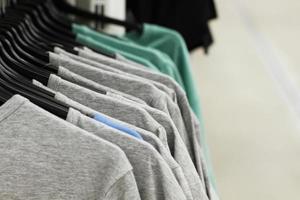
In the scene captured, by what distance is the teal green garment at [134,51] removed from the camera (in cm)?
108

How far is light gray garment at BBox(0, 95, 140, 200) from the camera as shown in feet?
2.16

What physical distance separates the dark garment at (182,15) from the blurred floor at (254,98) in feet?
1.48

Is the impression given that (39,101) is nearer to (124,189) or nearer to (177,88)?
(124,189)

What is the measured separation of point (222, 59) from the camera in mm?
2564

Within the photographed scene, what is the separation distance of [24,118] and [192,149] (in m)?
0.35

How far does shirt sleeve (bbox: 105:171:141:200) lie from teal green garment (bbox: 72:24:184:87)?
0.42m

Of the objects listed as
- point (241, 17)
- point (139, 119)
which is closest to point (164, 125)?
point (139, 119)

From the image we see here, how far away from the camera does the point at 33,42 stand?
38.7 inches

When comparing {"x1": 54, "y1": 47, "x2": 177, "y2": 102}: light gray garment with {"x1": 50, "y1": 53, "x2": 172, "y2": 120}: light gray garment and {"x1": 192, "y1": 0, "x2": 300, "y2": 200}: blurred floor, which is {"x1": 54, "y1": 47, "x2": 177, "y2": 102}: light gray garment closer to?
{"x1": 50, "y1": 53, "x2": 172, "y2": 120}: light gray garment

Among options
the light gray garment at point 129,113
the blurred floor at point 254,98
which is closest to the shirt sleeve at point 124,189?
the light gray garment at point 129,113

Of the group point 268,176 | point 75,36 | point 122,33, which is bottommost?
point 268,176

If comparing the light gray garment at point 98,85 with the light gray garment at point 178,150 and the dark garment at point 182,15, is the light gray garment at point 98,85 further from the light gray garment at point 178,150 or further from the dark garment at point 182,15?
the dark garment at point 182,15

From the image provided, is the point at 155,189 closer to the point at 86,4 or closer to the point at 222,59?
the point at 86,4

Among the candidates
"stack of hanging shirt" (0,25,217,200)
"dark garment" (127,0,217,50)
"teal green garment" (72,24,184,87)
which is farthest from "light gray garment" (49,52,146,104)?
"dark garment" (127,0,217,50)
